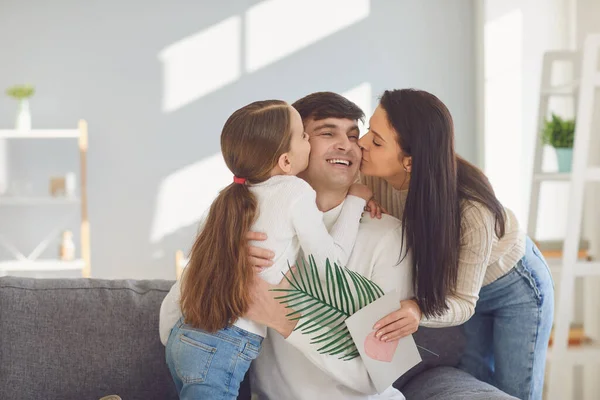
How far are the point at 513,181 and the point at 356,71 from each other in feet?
4.59

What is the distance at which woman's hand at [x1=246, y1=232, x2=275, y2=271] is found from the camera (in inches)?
67.4

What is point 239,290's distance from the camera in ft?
5.52

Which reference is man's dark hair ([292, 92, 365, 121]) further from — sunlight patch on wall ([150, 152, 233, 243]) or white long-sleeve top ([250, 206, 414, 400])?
sunlight patch on wall ([150, 152, 233, 243])

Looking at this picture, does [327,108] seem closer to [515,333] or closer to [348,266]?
[348,266]

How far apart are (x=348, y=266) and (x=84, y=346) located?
732 mm

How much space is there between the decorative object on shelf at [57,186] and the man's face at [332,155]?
3.38 meters

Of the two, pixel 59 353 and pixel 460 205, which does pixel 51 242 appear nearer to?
pixel 59 353

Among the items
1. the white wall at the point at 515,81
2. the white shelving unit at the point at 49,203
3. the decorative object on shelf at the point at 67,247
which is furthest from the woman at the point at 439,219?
the decorative object on shelf at the point at 67,247

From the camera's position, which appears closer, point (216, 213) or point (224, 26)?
point (216, 213)

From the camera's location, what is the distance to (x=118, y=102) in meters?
5.26

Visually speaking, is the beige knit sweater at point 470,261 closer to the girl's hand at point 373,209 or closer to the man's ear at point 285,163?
the girl's hand at point 373,209

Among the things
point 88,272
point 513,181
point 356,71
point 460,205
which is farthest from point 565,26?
point 88,272

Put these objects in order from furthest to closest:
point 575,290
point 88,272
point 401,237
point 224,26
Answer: point 224,26
point 88,272
point 575,290
point 401,237

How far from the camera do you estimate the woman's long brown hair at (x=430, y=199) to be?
5.84 ft
